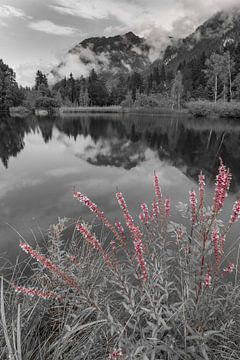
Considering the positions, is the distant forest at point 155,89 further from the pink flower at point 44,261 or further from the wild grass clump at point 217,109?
the pink flower at point 44,261

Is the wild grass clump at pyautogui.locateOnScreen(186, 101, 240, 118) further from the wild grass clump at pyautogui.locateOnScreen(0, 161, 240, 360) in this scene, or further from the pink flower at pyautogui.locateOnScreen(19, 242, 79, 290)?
the pink flower at pyautogui.locateOnScreen(19, 242, 79, 290)

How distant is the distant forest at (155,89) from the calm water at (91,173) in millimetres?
53278

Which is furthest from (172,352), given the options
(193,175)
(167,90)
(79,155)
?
(167,90)

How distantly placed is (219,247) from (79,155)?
72.6 feet

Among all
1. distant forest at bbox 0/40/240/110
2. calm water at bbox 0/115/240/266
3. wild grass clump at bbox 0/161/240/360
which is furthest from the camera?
distant forest at bbox 0/40/240/110

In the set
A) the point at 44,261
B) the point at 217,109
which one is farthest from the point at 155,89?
the point at 44,261

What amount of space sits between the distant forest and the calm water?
175ft

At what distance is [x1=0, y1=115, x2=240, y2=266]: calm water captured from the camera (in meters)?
10.6

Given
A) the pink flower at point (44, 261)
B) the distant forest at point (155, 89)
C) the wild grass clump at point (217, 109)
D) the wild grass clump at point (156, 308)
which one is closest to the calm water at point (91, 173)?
the pink flower at point (44, 261)

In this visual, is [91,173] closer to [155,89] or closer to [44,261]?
[44,261]

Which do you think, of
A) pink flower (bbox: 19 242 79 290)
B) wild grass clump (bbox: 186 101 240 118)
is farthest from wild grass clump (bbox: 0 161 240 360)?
wild grass clump (bbox: 186 101 240 118)

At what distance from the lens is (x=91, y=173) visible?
17594 millimetres

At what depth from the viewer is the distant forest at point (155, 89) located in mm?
77688

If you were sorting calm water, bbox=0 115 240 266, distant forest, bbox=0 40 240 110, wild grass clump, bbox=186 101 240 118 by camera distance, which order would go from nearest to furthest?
1. calm water, bbox=0 115 240 266
2. wild grass clump, bbox=186 101 240 118
3. distant forest, bbox=0 40 240 110
